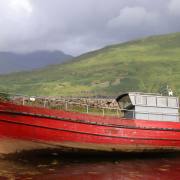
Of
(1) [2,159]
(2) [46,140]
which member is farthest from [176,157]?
(1) [2,159]

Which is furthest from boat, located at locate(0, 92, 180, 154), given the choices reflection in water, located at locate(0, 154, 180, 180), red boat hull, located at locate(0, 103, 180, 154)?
reflection in water, located at locate(0, 154, 180, 180)

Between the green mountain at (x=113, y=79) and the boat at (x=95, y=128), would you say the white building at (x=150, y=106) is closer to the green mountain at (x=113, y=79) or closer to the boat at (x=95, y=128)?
the boat at (x=95, y=128)

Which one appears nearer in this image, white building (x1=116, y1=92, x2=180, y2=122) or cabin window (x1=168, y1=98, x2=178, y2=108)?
white building (x1=116, y1=92, x2=180, y2=122)

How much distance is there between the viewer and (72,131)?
2330cm

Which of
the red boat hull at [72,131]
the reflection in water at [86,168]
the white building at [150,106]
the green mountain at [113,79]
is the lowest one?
the reflection in water at [86,168]

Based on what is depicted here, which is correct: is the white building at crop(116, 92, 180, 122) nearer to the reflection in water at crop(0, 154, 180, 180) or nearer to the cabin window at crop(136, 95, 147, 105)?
the cabin window at crop(136, 95, 147, 105)

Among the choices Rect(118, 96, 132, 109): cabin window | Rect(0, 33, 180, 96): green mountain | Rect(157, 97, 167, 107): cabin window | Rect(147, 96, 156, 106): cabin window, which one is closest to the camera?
Rect(147, 96, 156, 106): cabin window

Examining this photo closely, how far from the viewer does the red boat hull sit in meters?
22.4

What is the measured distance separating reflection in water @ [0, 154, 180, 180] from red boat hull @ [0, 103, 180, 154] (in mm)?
821

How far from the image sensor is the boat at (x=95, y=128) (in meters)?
22.4

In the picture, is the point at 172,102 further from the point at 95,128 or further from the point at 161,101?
the point at 95,128

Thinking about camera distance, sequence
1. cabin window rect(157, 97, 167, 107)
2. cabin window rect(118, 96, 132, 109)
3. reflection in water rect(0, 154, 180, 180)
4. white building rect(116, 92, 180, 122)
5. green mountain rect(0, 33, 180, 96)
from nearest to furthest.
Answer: reflection in water rect(0, 154, 180, 180) → white building rect(116, 92, 180, 122) → cabin window rect(157, 97, 167, 107) → cabin window rect(118, 96, 132, 109) → green mountain rect(0, 33, 180, 96)

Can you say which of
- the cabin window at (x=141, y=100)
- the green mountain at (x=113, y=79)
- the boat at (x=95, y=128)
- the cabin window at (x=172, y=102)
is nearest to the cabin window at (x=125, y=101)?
the boat at (x=95, y=128)

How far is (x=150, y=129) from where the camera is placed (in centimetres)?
2542
